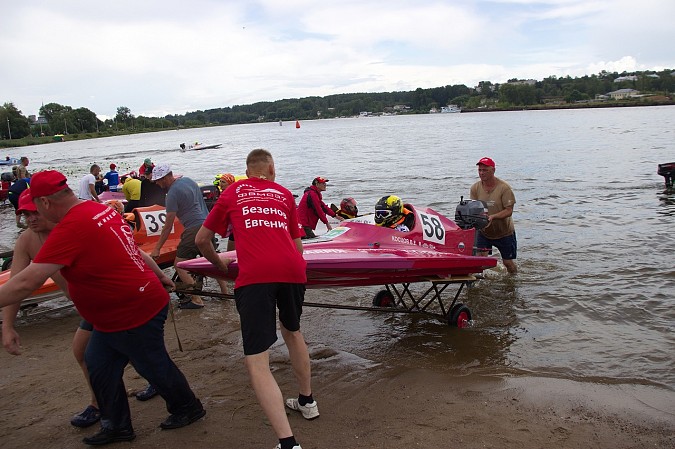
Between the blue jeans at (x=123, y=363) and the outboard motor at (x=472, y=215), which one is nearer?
the blue jeans at (x=123, y=363)

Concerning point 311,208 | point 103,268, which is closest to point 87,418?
point 103,268

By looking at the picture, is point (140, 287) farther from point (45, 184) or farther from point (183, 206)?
point (183, 206)

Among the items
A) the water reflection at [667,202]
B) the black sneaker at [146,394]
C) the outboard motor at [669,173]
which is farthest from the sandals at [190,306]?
the outboard motor at [669,173]

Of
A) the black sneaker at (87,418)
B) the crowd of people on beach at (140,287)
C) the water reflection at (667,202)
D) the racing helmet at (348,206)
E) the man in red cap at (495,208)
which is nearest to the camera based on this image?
the crowd of people on beach at (140,287)

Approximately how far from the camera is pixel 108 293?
3859 mm

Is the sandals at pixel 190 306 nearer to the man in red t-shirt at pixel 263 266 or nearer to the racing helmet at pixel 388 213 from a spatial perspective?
the racing helmet at pixel 388 213

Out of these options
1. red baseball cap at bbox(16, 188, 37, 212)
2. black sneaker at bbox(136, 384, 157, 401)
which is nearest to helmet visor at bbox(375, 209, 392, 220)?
black sneaker at bbox(136, 384, 157, 401)

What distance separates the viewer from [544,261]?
11.1 m

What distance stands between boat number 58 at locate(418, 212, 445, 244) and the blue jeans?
4081 millimetres

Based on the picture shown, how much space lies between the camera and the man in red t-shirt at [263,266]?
383 cm

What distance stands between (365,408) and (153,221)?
20.2 feet

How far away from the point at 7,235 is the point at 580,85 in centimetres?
17799

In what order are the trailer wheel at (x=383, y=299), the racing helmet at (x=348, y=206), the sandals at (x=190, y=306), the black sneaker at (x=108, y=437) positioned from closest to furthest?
the black sneaker at (x=108, y=437)
the trailer wheel at (x=383, y=299)
the sandals at (x=190, y=306)
the racing helmet at (x=348, y=206)

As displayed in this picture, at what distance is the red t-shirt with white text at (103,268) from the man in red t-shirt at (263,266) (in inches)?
20.9
